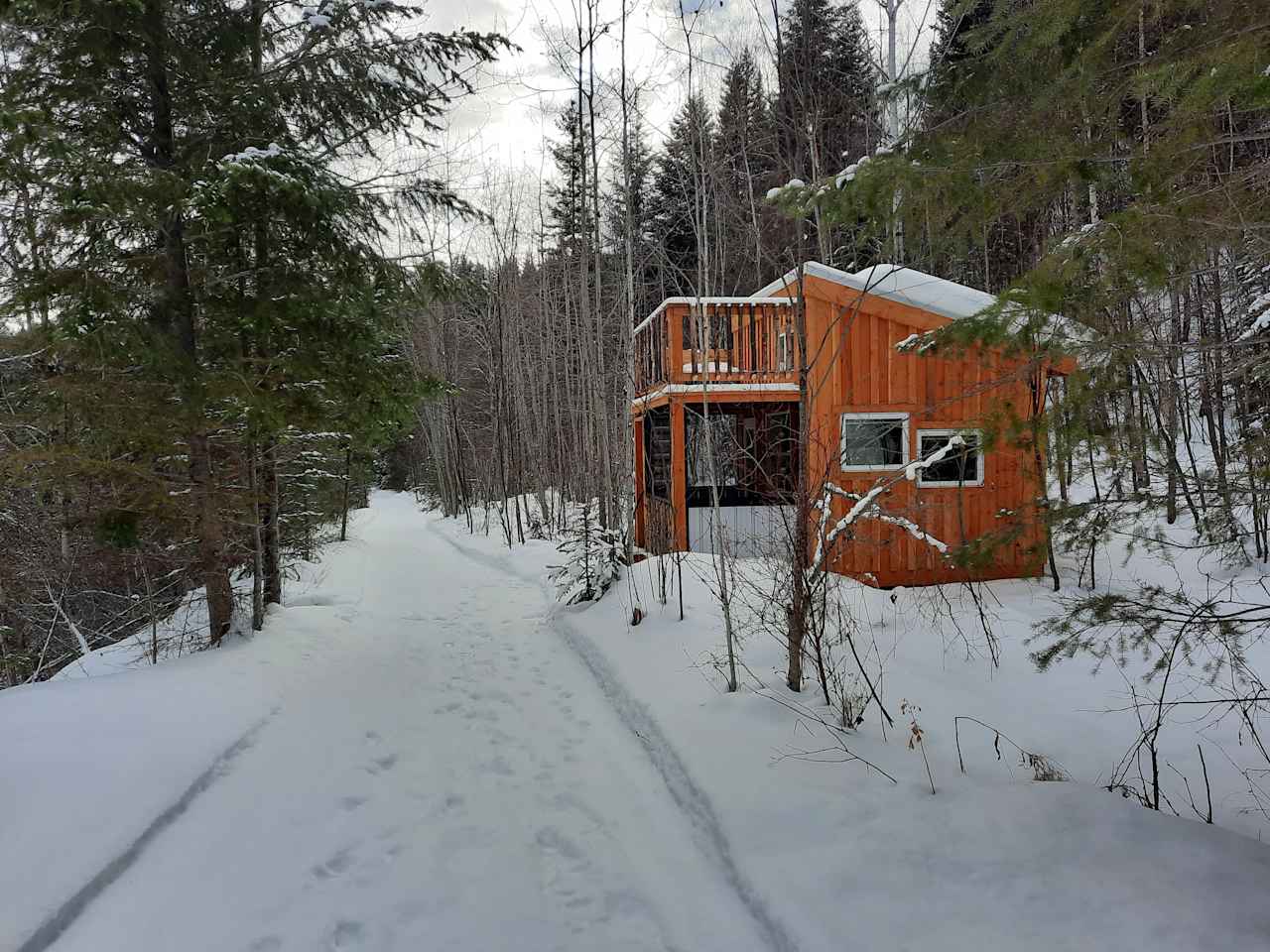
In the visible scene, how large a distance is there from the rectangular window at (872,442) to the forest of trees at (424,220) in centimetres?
238

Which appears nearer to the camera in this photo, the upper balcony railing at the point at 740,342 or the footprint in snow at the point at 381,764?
the footprint in snow at the point at 381,764

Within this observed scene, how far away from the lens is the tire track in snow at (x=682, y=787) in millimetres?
2824

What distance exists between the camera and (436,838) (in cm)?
351

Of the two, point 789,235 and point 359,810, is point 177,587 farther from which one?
point 789,235

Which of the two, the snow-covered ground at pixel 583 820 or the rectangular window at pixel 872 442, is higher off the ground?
the rectangular window at pixel 872 442

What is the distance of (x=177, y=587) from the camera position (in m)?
11.0

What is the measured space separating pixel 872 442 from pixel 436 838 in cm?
720

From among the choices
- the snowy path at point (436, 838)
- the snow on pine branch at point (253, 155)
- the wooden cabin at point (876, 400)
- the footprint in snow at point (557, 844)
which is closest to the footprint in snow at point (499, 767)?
the snowy path at point (436, 838)

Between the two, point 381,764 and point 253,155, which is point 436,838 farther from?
point 253,155

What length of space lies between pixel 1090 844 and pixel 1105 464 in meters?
1.56

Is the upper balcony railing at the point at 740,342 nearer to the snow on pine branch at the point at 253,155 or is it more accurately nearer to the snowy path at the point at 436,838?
the snowy path at the point at 436,838

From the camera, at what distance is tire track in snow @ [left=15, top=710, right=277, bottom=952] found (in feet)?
8.95

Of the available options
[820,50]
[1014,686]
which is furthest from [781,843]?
[820,50]

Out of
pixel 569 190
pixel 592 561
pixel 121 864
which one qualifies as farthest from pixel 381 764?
pixel 569 190
